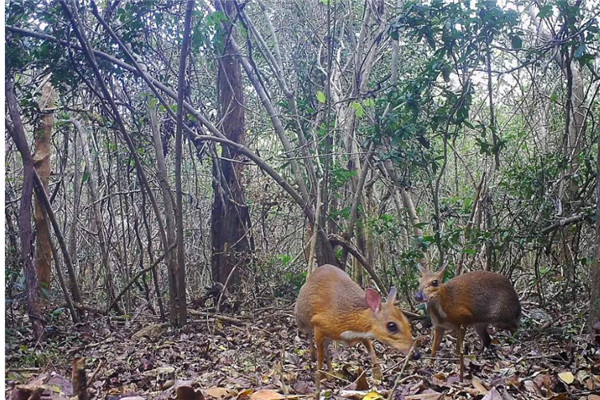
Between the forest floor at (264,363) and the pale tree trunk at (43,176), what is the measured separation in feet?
0.98

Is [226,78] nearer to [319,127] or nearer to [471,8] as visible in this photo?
[319,127]

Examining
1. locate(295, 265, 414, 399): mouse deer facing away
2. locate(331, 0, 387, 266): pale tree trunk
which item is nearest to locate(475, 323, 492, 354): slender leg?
locate(295, 265, 414, 399): mouse deer facing away

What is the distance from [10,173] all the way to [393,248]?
7.64 feet

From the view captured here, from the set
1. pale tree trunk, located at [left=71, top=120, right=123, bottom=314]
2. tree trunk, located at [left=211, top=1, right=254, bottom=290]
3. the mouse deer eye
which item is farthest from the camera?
tree trunk, located at [left=211, top=1, right=254, bottom=290]

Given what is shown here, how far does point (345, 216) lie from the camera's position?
4.30 m

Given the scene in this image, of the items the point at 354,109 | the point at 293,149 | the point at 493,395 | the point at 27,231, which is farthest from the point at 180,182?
the point at 493,395

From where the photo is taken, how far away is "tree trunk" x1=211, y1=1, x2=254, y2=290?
504 cm

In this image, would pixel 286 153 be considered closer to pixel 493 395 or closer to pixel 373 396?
pixel 373 396

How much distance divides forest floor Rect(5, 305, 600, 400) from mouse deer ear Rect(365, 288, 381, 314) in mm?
213

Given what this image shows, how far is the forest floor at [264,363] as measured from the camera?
5.92 ft

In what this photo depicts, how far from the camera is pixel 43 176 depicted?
3486 mm

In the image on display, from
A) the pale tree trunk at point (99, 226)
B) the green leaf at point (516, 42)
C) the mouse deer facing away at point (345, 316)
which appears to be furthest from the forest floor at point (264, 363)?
the green leaf at point (516, 42)

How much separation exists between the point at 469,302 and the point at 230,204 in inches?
89.8

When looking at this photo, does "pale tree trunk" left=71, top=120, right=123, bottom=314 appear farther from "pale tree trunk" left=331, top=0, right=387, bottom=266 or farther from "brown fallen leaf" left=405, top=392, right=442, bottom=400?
"brown fallen leaf" left=405, top=392, right=442, bottom=400
